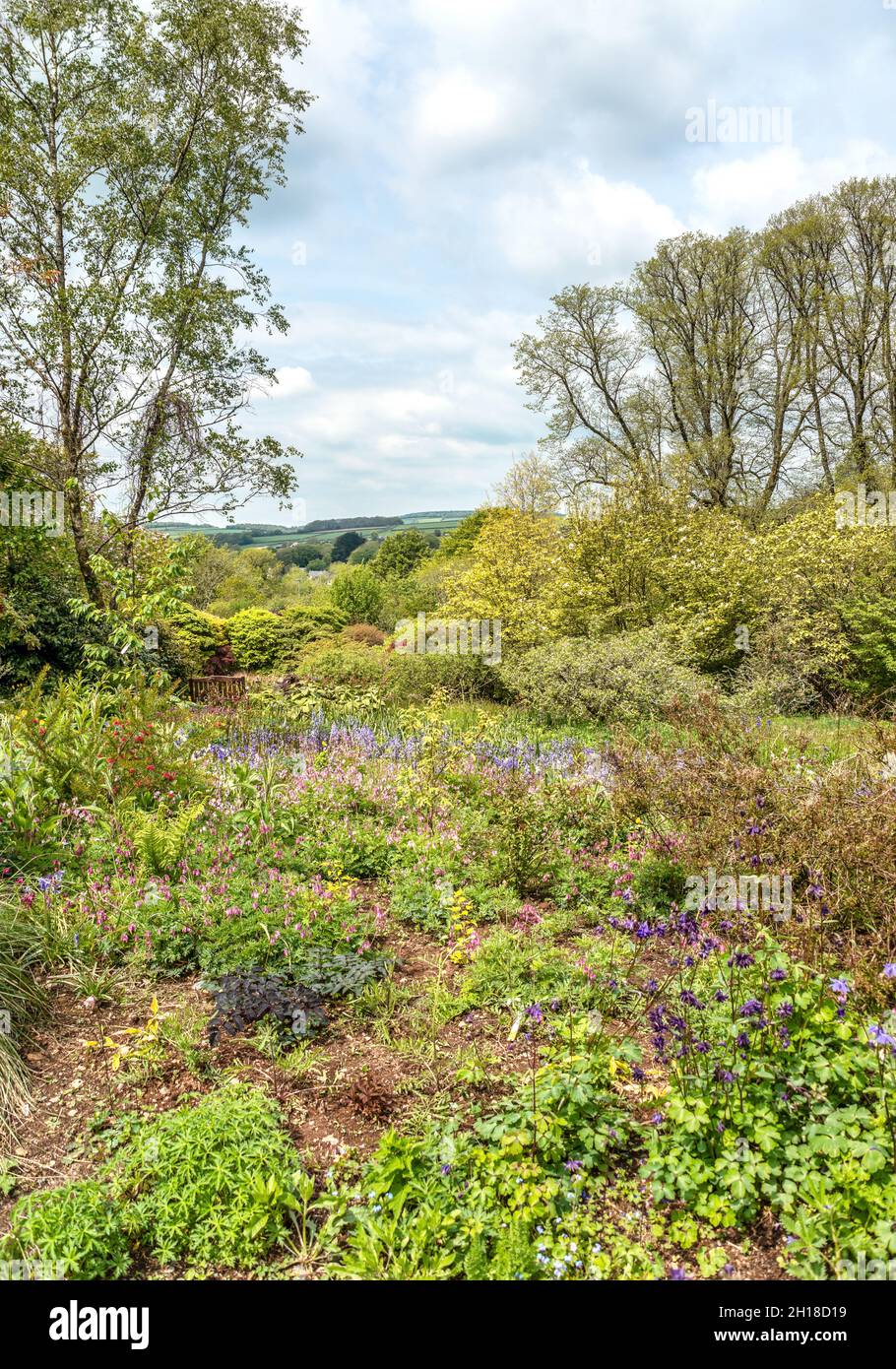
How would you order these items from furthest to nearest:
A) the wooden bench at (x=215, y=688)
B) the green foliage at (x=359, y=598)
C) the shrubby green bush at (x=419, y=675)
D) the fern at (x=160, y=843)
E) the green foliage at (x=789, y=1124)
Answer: the green foliage at (x=359, y=598) < the wooden bench at (x=215, y=688) < the shrubby green bush at (x=419, y=675) < the fern at (x=160, y=843) < the green foliage at (x=789, y=1124)

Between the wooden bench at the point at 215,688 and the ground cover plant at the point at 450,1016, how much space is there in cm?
729

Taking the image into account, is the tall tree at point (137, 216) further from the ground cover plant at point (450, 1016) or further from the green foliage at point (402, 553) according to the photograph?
the green foliage at point (402, 553)

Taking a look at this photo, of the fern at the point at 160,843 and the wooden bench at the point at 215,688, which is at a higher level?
the wooden bench at the point at 215,688

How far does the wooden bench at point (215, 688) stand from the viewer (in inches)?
540

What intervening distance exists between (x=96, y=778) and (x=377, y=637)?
15.3m

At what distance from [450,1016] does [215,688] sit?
11.5 m

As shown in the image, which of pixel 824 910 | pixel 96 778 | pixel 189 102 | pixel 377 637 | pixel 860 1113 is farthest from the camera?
pixel 377 637

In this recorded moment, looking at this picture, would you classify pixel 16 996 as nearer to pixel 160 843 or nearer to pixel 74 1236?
pixel 160 843

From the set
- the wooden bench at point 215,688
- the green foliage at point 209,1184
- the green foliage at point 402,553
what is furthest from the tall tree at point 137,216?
the green foliage at point 402,553

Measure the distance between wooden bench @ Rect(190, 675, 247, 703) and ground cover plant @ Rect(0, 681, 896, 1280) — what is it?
23.9 feet

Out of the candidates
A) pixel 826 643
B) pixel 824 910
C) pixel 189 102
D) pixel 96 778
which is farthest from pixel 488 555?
pixel 824 910
